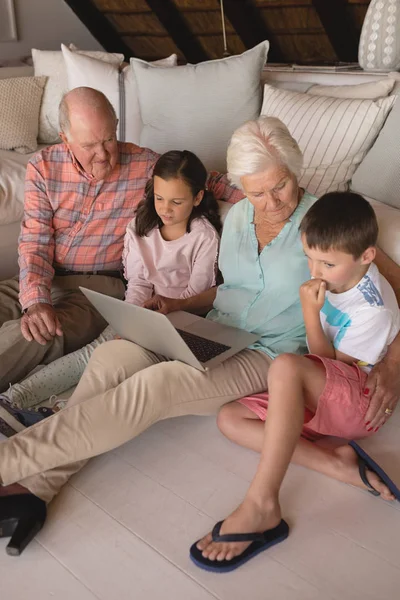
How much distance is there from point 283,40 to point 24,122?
1.67 m

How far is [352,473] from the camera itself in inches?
59.1

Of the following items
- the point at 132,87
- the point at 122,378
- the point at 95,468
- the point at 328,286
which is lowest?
the point at 95,468

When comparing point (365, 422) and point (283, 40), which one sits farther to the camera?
point (283, 40)

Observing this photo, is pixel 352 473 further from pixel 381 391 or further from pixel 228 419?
pixel 228 419

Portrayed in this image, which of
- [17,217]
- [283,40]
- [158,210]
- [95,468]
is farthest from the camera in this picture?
[283,40]

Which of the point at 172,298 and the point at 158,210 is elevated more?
the point at 158,210

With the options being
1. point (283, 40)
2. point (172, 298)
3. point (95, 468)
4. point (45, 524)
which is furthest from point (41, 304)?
point (283, 40)

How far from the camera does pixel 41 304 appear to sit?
6.45 ft

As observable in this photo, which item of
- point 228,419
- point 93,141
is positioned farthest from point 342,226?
point 93,141

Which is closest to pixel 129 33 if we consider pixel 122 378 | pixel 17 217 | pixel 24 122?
pixel 24 122

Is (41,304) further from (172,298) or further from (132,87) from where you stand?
(132,87)

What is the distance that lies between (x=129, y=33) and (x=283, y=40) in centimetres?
121

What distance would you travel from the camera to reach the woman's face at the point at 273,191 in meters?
1.58

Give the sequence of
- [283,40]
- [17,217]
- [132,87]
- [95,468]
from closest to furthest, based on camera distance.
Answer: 1. [95,468]
2. [17,217]
3. [132,87]
4. [283,40]
